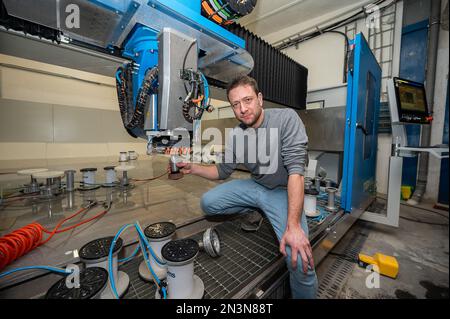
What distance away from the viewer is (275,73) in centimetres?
250

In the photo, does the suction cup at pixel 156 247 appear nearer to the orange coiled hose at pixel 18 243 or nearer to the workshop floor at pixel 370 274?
the orange coiled hose at pixel 18 243

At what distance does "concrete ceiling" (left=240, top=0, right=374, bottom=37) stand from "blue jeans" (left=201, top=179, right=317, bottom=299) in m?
3.34

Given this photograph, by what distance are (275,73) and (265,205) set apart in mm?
1980

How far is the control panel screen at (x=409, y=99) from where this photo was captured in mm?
1461

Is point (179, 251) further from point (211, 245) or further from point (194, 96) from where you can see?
point (194, 96)

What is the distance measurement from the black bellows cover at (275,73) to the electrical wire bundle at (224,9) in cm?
82

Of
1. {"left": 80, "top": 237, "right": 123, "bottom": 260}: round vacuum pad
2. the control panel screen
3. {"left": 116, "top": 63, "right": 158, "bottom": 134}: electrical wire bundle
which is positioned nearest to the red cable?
{"left": 80, "top": 237, "right": 123, "bottom": 260}: round vacuum pad

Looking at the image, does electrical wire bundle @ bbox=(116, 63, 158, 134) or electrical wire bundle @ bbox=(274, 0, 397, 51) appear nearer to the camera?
electrical wire bundle @ bbox=(116, 63, 158, 134)

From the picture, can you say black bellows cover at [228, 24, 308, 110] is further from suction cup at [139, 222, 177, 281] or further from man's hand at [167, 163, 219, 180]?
suction cup at [139, 222, 177, 281]

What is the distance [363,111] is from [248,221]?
1478 mm

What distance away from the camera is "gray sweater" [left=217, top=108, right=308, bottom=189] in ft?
3.61

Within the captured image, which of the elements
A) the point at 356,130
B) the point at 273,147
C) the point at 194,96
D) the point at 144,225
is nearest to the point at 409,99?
the point at 356,130
